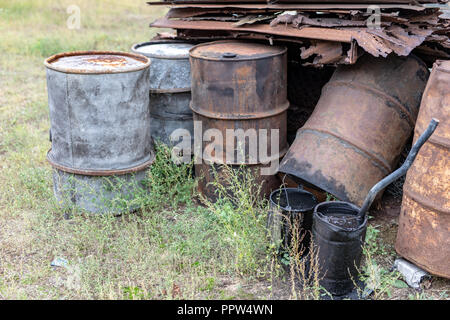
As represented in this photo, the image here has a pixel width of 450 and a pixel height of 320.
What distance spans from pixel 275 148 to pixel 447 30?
6.27ft

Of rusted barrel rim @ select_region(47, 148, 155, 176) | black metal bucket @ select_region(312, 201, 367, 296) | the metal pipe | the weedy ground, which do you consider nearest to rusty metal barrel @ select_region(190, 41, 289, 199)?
the weedy ground

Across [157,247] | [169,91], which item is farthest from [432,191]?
[169,91]

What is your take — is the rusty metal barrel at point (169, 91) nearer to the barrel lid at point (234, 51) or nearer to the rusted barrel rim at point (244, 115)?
the barrel lid at point (234, 51)

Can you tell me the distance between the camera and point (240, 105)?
4.29 meters

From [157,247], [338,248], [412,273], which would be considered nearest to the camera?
[338,248]

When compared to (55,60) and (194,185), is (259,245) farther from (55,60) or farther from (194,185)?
(55,60)

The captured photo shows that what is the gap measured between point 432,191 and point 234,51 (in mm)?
2147

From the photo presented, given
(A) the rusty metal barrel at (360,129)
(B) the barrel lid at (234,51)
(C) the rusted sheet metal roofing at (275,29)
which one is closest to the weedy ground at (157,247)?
(A) the rusty metal barrel at (360,129)

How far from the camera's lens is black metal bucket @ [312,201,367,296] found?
3.29 metres

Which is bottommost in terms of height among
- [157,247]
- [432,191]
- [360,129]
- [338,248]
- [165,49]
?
[157,247]

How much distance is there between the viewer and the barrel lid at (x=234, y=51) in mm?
4223

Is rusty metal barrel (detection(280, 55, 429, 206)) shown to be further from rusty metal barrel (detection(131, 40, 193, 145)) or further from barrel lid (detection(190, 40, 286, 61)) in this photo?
rusty metal barrel (detection(131, 40, 193, 145))

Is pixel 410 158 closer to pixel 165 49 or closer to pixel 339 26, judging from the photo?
pixel 339 26

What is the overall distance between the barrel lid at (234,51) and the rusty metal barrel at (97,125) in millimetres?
548
